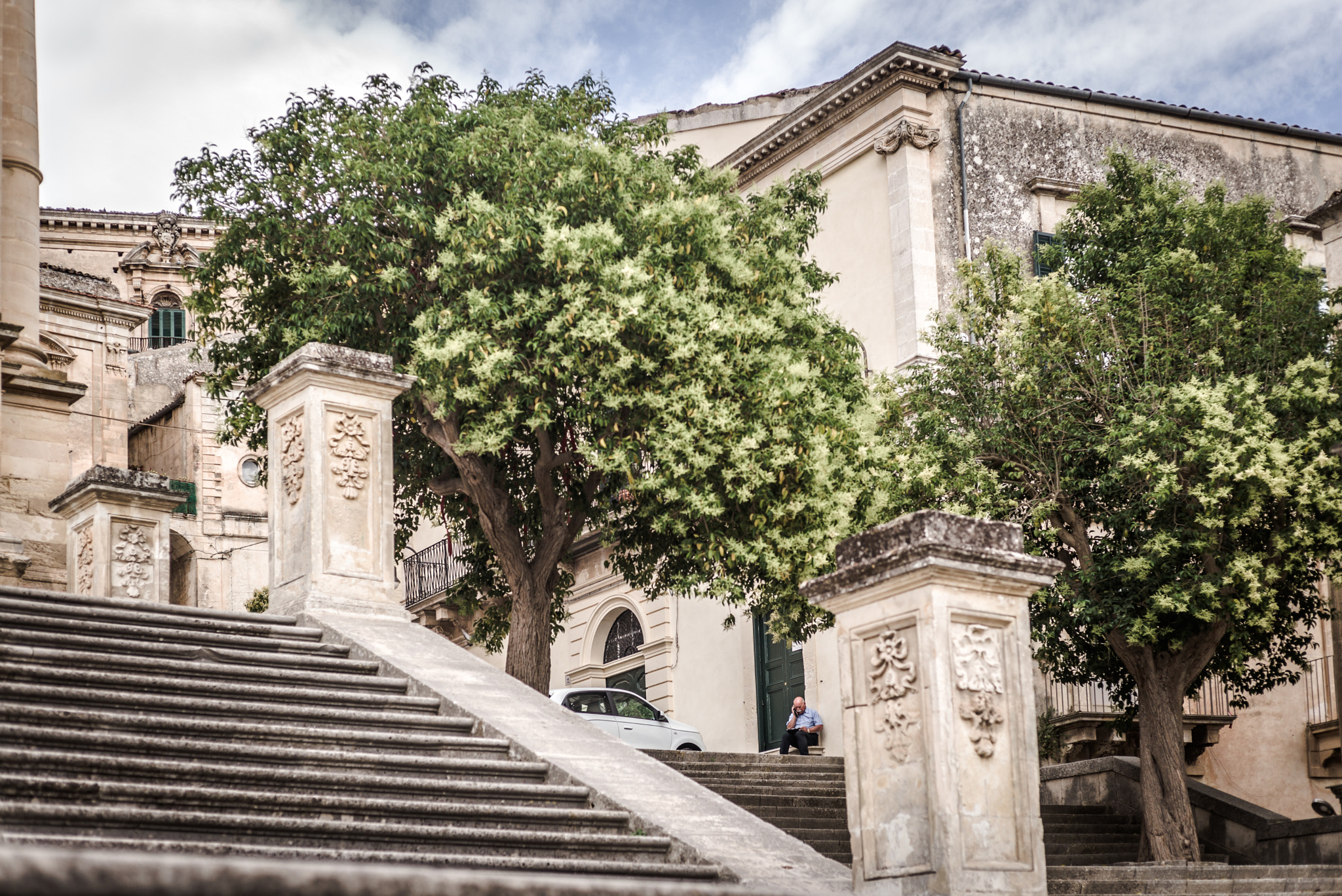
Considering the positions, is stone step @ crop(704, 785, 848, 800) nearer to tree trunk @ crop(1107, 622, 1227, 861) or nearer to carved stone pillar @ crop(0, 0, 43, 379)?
tree trunk @ crop(1107, 622, 1227, 861)

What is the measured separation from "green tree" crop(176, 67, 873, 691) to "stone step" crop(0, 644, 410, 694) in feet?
17.1

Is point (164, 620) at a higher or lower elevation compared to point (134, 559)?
lower

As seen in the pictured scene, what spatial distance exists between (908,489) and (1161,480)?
2686mm

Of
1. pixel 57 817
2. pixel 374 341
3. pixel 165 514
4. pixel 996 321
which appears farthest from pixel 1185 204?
pixel 57 817

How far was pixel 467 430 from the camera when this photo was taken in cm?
1491

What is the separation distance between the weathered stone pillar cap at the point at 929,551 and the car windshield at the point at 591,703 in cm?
1126

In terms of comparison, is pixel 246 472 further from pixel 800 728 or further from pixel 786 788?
pixel 786 788

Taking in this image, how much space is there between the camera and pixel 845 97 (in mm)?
25203

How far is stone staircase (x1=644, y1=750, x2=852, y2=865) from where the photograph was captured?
12508 millimetres

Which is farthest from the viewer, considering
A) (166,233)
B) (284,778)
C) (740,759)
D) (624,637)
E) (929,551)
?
(166,233)

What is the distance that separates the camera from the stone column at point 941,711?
24.0 feet

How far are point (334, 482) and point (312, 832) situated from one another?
15.8ft

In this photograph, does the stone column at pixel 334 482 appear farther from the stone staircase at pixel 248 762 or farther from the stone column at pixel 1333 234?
the stone column at pixel 1333 234

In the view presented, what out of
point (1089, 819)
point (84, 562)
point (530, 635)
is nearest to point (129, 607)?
point (84, 562)
